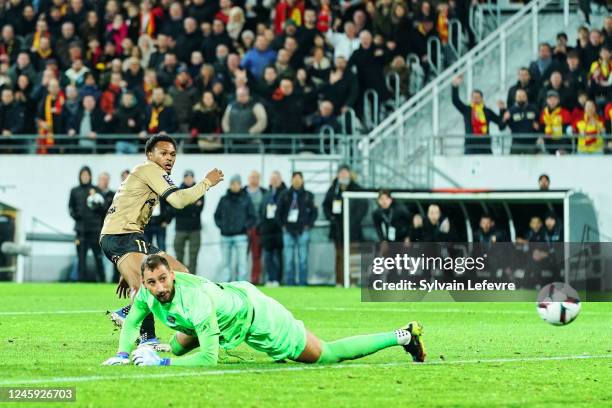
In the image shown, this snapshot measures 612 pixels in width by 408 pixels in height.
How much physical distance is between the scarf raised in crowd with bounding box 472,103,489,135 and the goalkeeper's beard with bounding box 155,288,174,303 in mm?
16203

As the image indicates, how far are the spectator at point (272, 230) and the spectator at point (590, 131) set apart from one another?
5343 millimetres

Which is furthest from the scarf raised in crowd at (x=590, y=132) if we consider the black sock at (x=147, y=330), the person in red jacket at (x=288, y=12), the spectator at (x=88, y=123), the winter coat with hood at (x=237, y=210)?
the black sock at (x=147, y=330)

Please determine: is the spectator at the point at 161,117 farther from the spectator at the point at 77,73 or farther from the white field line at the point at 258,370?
the white field line at the point at 258,370

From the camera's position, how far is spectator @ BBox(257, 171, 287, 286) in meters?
24.8

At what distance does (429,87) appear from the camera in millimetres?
26281

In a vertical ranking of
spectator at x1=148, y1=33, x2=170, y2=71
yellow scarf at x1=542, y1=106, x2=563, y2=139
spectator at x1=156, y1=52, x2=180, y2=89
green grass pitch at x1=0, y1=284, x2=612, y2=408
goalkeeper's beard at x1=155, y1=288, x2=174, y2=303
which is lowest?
green grass pitch at x1=0, y1=284, x2=612, y2=408

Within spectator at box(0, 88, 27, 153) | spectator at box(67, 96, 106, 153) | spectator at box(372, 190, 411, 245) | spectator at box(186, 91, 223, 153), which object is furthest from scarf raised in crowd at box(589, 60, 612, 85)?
spectator at box(0, 88, 27, 153)

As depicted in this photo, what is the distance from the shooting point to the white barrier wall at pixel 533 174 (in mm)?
24494

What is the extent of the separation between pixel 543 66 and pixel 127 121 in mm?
7946

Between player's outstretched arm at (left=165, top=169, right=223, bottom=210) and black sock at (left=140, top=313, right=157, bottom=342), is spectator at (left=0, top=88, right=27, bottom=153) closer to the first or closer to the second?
black sock at (left=140, top=313, right=157, bottom=342)

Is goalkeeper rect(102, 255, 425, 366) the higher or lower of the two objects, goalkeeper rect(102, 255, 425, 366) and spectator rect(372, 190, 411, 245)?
the lower

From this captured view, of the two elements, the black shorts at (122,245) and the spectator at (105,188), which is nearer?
the black shorts at (122,245)

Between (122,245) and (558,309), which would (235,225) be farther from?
(558,309)

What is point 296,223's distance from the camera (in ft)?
80.8
